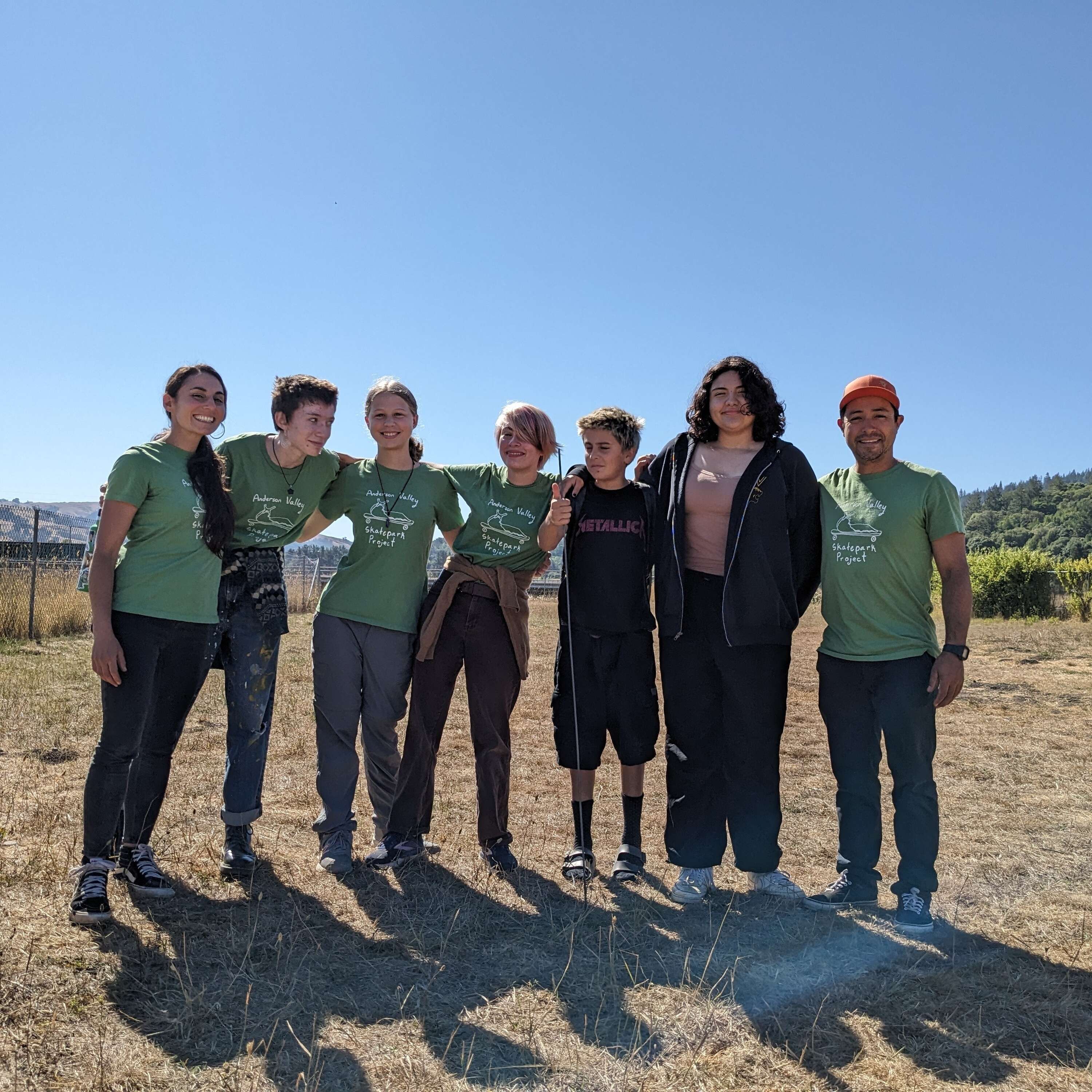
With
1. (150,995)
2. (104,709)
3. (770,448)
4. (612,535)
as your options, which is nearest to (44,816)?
(104,709)

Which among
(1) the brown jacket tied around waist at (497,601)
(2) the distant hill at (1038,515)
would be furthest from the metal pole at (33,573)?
(2) the distant hill at (1038,515)

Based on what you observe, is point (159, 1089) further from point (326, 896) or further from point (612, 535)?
point (612, 535)

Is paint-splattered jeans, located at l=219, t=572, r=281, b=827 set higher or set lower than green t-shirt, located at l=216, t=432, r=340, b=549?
lower

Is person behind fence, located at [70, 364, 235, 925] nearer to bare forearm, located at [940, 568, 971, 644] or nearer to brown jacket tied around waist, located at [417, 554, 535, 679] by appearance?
→ brown jacket tied around waist, located at [417, 554, 535, 679]

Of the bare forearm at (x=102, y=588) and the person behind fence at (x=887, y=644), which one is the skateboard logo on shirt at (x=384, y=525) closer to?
the bare forearm at (x=102, y=588)

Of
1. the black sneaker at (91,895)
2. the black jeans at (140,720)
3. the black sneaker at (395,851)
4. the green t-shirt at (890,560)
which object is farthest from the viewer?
the black sneaker at (395,851)

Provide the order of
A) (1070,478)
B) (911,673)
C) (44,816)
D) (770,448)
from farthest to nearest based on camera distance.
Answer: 1. (1070,478)
2. (44,816)
3. (770,448)
4. (911,673)

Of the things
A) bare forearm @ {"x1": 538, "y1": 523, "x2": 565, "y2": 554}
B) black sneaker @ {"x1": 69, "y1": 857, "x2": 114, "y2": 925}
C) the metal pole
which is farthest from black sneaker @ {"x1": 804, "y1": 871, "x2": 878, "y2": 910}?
the metal pole

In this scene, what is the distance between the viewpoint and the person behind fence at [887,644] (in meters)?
3.27

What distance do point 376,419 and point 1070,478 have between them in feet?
518

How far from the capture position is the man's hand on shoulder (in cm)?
321

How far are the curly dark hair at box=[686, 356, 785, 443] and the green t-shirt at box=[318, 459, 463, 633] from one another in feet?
3.71

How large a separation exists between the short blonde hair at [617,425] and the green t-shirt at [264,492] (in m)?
1.15

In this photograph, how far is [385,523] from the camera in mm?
3707
